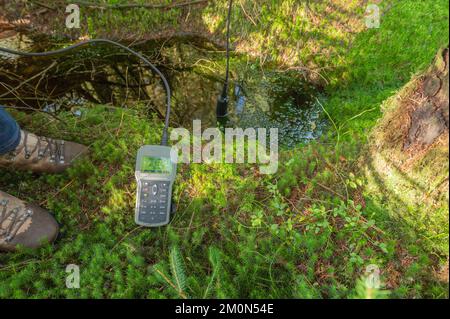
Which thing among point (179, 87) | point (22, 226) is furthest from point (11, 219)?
point (179, 87)

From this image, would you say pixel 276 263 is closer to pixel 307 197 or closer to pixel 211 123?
pixel 307 197

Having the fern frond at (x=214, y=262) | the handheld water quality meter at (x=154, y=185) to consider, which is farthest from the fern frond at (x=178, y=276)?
the handheld water quality meter at (x=154, y=185)

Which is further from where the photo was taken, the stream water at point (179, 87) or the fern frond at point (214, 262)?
the stream water at point (179, 87)

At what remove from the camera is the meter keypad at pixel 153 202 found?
1984mm

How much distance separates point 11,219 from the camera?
78.6 inches

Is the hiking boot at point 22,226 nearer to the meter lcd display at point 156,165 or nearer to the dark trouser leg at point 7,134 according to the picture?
the dark trouser leg at point 7,134

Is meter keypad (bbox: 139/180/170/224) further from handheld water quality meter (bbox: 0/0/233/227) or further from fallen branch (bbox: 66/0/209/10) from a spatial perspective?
fallen branch (bbox: 66/0/209/10)

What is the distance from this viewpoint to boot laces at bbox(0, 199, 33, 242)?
6.40ft

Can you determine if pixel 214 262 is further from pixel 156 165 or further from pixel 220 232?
pixel 156 165

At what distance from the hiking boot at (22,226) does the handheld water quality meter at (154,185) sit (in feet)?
1.83

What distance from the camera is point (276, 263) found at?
1.74 m

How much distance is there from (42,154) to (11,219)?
1.64 ft
